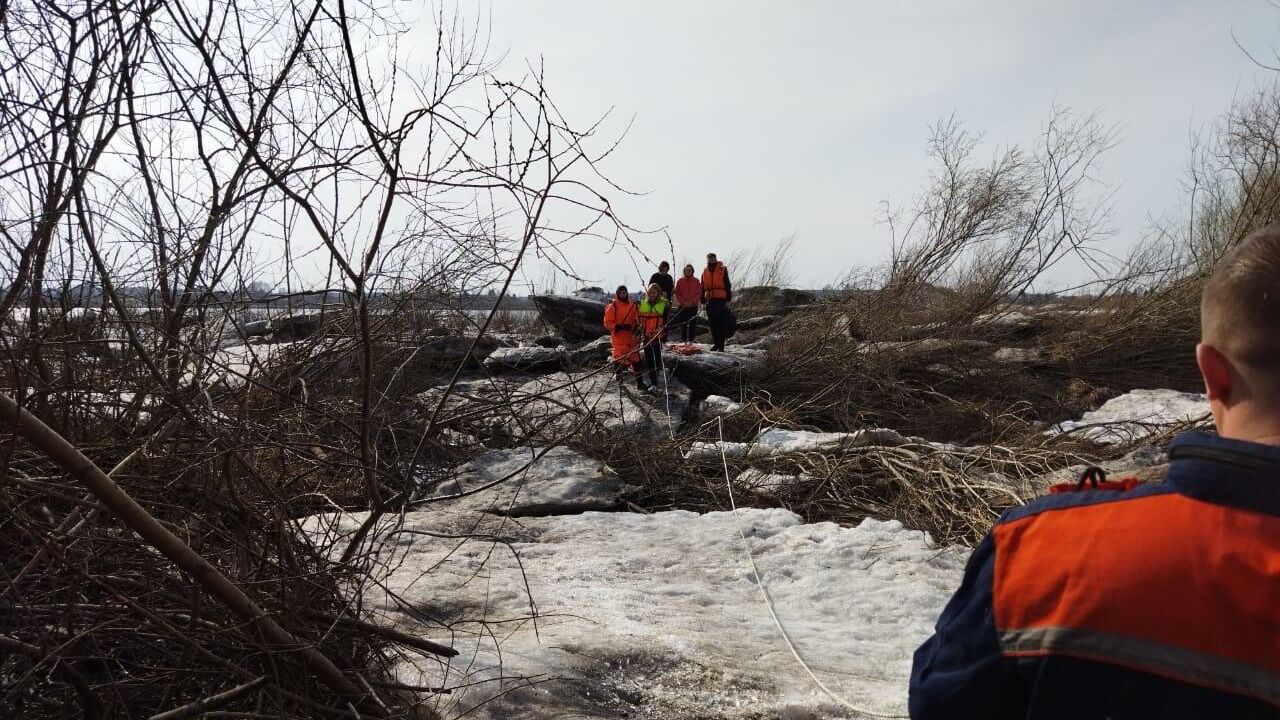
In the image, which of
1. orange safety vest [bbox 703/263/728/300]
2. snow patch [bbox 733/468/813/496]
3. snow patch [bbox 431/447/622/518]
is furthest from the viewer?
orange safety vest [bbox 703/263/728/300]

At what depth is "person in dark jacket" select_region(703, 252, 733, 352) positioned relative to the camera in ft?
43.3

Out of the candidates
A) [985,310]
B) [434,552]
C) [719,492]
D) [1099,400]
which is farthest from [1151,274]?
[434,552]

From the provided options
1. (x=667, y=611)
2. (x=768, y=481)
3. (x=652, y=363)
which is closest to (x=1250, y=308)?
(x=667, y=611)

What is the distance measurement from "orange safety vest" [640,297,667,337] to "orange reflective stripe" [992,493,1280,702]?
32.5 ft

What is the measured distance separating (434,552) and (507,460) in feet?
7.48

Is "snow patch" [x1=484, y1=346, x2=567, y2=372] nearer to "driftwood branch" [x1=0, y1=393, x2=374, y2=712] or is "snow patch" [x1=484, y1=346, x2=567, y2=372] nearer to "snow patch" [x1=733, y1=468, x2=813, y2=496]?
"snow patch" [x1=733, y1=468, x2=813, y2=496]

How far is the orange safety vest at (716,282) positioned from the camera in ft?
44.0

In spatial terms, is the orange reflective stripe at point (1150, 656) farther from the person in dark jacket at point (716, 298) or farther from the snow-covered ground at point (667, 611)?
the person in dark jacket at point (716, 298)

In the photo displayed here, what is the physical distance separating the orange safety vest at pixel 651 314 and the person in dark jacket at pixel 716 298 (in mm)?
1829

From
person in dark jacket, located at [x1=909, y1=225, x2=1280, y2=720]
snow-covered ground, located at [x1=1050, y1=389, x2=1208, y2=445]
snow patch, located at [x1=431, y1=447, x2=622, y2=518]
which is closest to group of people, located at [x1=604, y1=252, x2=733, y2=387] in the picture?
snow patch, located at [x1=431, y1=447, x2=622, y2=518]

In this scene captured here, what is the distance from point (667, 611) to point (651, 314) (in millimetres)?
7264

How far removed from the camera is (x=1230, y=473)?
94 cm

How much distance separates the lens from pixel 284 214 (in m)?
3.06

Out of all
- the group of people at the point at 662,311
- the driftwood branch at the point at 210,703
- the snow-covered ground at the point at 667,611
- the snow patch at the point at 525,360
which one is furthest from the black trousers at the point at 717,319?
the driftwood branch at the point at 210,703
